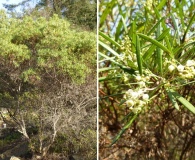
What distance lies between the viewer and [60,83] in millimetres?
1751

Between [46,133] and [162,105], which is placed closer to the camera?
[162,105]

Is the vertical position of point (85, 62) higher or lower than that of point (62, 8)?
lower

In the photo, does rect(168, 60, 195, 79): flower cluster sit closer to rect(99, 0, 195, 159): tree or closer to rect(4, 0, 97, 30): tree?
rect(99, 0, 195, 159): tree

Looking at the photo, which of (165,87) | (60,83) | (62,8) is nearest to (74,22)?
(62,8)

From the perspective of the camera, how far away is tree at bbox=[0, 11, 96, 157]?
168cm

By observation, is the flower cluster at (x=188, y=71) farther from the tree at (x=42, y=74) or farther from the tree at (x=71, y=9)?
the tree at (x=42, y=74)

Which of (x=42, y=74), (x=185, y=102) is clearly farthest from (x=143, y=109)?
(x=42, y=74)

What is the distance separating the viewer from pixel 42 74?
1.75 meters

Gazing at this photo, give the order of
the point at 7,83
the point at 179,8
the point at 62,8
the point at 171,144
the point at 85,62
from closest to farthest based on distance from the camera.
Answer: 1. the point at 179,8
2. the point at 171,144
3. the point at 62,8
4. the point at 85,62
5. the point at 7,83

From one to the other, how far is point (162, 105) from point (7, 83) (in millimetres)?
1124

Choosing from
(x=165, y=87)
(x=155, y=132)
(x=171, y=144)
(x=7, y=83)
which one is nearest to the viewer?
(x=165, y=87)

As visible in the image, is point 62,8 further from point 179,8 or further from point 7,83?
point 179,8

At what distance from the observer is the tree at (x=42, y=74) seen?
168 centimetres

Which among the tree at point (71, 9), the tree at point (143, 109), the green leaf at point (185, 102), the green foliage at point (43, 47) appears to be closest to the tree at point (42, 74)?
the green foliage at point (43, 47)
